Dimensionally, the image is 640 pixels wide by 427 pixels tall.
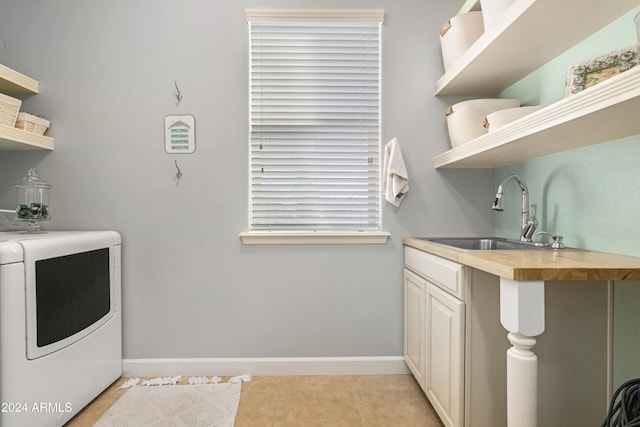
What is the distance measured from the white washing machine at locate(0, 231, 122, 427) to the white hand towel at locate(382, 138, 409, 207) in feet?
5.72

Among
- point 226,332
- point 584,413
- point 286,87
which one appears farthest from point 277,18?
point 584,413

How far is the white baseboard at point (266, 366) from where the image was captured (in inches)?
85.4

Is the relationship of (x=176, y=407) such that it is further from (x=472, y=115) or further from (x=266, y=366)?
(x=472, y=115)

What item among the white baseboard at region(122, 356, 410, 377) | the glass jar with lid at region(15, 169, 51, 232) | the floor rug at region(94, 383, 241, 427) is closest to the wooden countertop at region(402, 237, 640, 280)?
the white baseboard at region(122, 356, 410, 377)

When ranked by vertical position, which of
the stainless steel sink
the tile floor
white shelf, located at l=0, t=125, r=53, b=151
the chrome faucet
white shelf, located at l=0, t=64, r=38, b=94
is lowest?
the tile floor

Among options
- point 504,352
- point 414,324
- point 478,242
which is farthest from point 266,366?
point 478,242

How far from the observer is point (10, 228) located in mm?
2066

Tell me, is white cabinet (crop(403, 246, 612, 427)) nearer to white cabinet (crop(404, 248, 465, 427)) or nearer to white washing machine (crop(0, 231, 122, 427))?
white cabinet (crop(404, 248, 465, 427))

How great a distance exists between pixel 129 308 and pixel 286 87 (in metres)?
1.76

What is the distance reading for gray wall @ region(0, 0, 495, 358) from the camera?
2158mm

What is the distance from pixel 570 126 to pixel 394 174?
1.01 metres

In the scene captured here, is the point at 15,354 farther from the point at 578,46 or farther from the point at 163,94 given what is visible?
the point at 578,46

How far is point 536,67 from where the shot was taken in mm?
1787

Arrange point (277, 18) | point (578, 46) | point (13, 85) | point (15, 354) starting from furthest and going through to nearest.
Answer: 1. point (277, 18)
2. point (13, 85)
3. point (578, 46)
4. point (15, 354)
